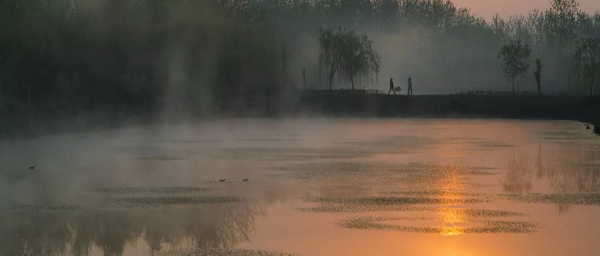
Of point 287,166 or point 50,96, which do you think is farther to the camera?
point 50,96

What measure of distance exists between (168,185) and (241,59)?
6435cm

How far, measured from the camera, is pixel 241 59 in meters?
89.5

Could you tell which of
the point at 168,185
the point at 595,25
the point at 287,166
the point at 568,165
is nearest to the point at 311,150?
the point at 287,166

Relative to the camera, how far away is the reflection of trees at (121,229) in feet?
53.3

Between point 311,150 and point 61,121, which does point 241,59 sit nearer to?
point 61,121

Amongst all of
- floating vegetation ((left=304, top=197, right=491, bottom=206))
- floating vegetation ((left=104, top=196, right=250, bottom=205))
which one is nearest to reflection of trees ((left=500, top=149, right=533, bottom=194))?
floating vegetation ((left=304, top=197, right=491, bottom=206))

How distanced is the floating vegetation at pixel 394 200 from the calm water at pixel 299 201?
0.03 meters

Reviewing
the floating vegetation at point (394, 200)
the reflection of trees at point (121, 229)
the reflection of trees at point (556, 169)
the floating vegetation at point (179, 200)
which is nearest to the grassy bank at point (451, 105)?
the reflection of trees at point (556, 169)

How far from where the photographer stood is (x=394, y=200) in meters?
22.2

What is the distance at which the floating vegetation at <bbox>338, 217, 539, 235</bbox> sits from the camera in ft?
57.7

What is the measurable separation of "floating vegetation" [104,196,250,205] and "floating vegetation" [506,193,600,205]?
6.77 meters

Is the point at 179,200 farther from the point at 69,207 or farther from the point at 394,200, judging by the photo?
the point at 394,200

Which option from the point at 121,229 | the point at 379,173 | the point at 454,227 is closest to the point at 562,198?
the point at 454,227

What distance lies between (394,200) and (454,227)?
421 centimetres
